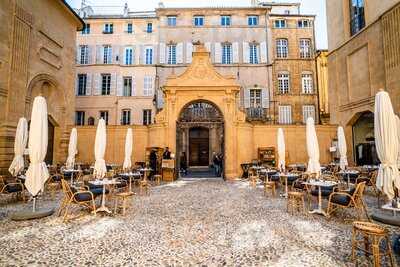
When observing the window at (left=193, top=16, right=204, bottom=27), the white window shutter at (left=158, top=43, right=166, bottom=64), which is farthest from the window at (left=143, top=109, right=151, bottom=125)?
the window at (left=193, top=16, right=204, bottom=27)

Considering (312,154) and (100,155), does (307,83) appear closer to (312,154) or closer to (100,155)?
(312,154)

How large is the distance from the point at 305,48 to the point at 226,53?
7.39 meters

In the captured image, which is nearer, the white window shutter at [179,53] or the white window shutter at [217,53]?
the white window shutter at [179,53]

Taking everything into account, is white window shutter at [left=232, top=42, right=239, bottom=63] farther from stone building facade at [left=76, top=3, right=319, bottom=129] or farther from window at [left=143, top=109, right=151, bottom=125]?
window at [left=143, top=109, right=151, bottom=125]

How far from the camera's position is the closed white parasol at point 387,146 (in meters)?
4.62

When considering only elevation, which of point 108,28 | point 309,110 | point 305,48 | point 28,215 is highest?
point 108,28

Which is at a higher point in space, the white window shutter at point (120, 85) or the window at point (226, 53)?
the window at point (226, 53)

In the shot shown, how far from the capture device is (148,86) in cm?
2156

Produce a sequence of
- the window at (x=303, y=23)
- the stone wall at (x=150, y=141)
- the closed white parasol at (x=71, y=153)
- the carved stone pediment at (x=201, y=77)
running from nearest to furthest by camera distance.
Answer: the closed white parasol at (x=71, y=153)
the carved stone pediment at (x=201, y=77)
the stone wall at (x=150, y=141)
the window at (x=303, y=23)

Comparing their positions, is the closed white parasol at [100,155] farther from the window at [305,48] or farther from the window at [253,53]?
the window at [305,48]

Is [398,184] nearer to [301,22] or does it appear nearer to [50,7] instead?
[50,7]

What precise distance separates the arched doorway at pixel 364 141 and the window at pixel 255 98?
8220mm

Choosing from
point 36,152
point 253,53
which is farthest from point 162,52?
point 36,152

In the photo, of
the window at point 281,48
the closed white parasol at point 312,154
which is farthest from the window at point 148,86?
the closed white parasol at point 312,154
